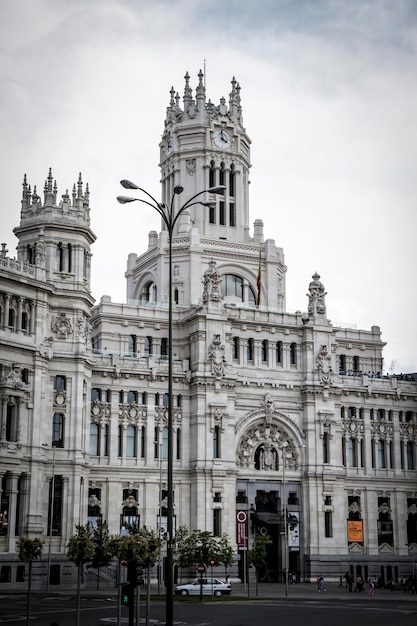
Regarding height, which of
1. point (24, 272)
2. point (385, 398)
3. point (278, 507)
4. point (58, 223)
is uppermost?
point (58, 223)

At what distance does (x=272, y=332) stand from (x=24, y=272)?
32.1 metres

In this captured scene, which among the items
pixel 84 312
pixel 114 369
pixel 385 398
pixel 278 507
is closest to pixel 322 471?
pixel 278 507

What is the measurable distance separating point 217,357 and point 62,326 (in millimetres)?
19124

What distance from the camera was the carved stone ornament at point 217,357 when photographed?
4003 inches

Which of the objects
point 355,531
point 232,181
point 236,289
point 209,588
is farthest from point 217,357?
point 209,588

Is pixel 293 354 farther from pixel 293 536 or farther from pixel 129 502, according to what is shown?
pixel 129 502

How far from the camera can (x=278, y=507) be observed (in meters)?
104

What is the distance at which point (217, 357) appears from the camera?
102 meters

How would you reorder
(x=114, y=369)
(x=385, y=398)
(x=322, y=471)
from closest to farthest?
(x=114, y=369) < (x=322, y=471) < (x=385, y=398)

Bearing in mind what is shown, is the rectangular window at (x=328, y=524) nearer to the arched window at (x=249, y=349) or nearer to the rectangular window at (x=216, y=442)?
the rectangular window at (x=216, y=442)

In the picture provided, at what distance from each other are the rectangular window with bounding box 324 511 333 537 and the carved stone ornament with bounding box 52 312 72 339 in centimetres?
3592

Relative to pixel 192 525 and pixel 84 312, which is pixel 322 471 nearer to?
pixel 192 525

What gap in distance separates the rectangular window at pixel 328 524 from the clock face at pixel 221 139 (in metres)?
46.8

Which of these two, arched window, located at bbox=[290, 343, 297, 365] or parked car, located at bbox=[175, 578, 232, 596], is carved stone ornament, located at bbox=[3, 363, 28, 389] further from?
arched window, located at bbox=[290, 343, 297, 365]
